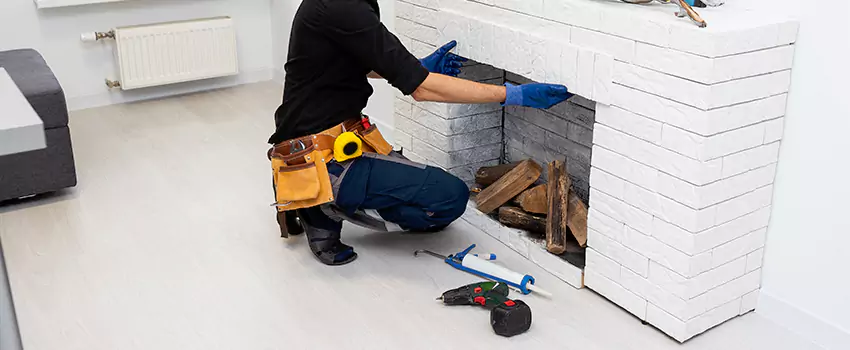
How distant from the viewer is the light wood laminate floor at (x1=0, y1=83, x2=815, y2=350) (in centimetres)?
244

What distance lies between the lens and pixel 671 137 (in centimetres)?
224

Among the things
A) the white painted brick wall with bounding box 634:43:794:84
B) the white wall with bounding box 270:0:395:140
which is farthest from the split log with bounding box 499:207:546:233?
the white wall with bounding box 270:0:395:140

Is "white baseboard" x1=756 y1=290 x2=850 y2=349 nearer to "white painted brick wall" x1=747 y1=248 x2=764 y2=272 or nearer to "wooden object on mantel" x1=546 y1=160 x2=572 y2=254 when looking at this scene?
"white painted brick wall" x1=747 y1=248 x2=764 y2=272

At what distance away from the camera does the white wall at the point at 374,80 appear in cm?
395

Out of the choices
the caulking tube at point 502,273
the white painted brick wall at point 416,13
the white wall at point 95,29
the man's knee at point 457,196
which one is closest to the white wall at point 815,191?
the caulking tube at point 502,273

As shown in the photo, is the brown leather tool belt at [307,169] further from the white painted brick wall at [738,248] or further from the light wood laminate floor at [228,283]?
the white painted brick wall at [738,248]

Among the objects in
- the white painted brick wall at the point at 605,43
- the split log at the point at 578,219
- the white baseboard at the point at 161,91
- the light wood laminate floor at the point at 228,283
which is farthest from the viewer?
the white baseboard at the point at 161,91

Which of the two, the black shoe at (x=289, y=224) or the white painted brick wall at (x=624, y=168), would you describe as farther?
the black shoe at (x=289, y=224)

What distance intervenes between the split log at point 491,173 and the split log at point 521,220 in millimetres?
218

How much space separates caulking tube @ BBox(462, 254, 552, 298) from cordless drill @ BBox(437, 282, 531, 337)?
67 millimetres

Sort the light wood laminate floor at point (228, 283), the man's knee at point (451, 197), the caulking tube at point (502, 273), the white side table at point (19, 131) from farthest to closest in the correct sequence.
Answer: the man's knee at point (451, 197) < the caulking tube at point (502, 273) < the light wood laminate floor at point (228, 283) < the white side table at point (19, 131)

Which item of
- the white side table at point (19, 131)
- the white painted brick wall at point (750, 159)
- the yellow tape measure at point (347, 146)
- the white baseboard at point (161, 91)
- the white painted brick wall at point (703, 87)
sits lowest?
the white baseboard at point (161, 91)

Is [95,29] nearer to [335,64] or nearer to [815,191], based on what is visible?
[335,64]

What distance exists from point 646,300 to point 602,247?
22cm
